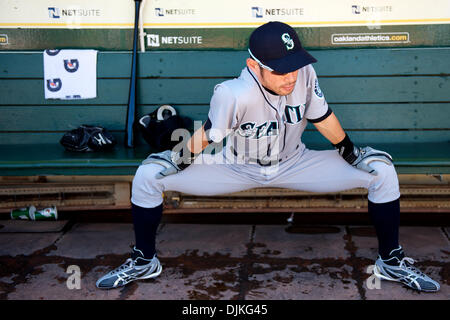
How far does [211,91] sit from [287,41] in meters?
1.17

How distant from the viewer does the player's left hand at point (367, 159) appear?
8.47 feet

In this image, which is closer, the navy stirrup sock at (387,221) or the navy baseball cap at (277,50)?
the navy baseball cap at (277,50)

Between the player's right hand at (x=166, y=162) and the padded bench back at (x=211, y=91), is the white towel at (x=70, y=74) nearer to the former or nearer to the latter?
the padded bench back at (x=211, y=91)

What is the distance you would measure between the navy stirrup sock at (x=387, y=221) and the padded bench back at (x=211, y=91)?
0.95 m

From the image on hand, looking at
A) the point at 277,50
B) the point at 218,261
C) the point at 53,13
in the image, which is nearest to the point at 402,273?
the point at 218,261

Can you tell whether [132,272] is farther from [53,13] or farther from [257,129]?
[53,13]

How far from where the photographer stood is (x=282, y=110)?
2.64m

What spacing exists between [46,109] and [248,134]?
5.41 ft

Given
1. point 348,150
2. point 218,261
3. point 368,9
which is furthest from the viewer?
point 368,9

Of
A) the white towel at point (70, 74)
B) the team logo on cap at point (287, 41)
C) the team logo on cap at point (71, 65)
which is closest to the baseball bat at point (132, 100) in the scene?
the white towel at point (70, 74)

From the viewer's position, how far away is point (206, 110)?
3537 millimetres

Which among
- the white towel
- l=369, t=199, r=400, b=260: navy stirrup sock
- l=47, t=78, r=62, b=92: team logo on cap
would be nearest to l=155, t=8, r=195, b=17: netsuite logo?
the white towel

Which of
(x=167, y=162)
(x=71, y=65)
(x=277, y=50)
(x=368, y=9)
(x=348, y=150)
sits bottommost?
(x=167, y=162)
